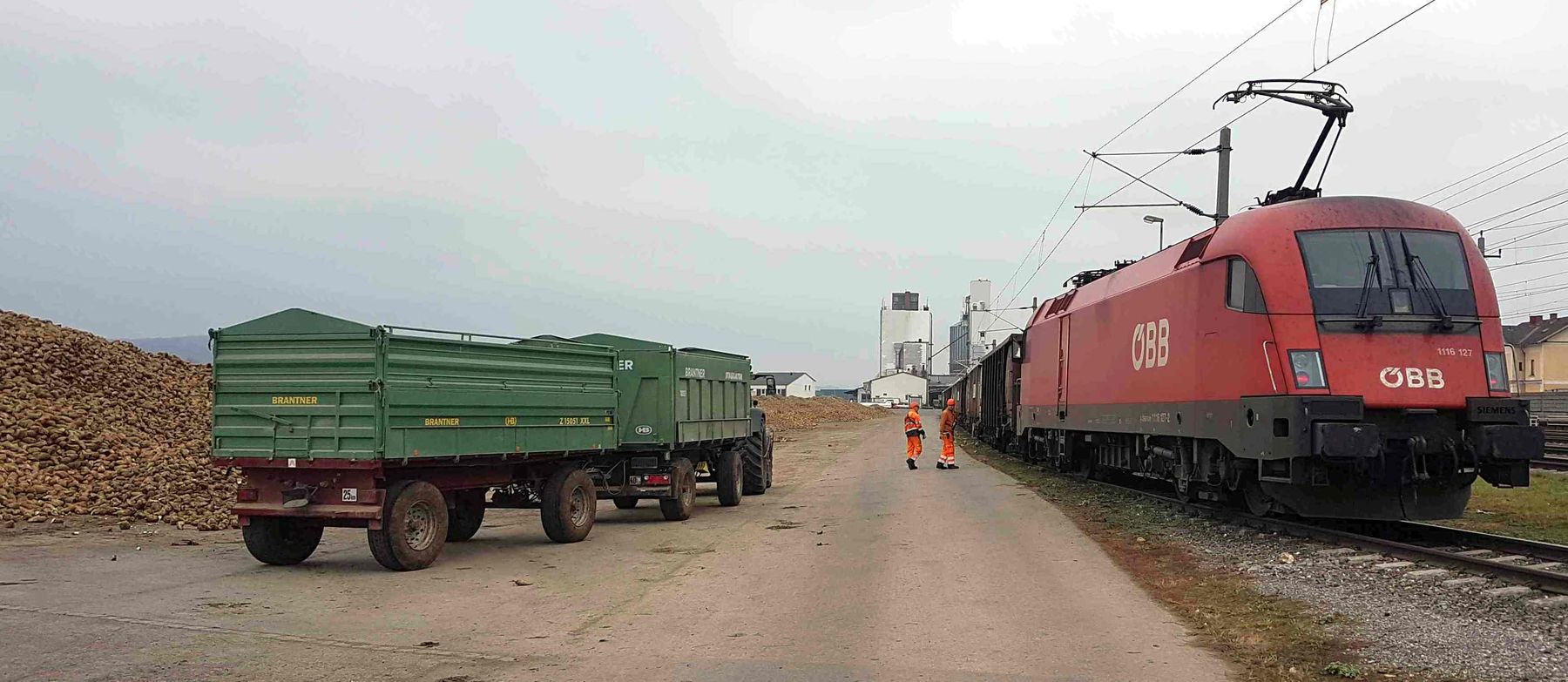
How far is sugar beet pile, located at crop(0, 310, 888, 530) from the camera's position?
13898mm

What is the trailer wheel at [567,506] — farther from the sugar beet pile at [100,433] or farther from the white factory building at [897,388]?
the white factory building at [897,388]

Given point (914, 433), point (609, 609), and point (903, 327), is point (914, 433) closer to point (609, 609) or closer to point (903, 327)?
point (609, 609)

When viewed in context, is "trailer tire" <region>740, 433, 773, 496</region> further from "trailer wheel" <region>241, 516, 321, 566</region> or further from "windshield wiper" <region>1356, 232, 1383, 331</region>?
"windshield wiper" <region>1356, 232, 1383, 331</region>

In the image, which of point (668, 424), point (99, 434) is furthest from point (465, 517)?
point (99, 434)

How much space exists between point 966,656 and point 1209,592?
333 cm

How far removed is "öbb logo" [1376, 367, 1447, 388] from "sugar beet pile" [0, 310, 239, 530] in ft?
43.3

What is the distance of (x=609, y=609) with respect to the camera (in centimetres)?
884

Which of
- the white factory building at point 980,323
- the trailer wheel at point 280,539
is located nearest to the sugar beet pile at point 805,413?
the white factory building at point 980,323

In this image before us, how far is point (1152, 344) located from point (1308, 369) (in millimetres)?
3591

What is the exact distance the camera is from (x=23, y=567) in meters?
10.3

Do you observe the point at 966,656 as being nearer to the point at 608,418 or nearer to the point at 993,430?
the point at 608,418

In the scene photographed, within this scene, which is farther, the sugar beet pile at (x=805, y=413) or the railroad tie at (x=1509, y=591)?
the sugar beet pile at (x=805, y=413)

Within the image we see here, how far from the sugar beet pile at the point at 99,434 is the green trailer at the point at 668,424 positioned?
5054 mm

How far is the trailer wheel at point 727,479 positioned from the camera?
696 inches
